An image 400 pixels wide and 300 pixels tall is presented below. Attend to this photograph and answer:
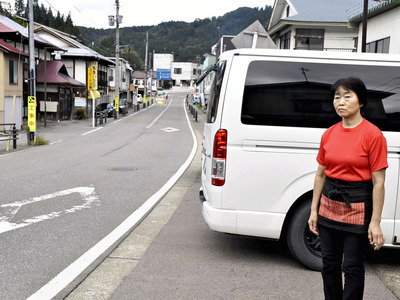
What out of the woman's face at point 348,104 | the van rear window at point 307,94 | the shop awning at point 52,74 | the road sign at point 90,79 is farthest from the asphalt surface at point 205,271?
the shop awning at point 52,74

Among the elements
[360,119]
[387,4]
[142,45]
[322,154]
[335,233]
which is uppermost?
[142,45]

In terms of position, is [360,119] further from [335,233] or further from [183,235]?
[183,235]

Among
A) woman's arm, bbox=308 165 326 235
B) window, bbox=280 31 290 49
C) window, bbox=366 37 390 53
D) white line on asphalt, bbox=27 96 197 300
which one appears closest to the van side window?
woman's arm, bbox=308 165 326 235

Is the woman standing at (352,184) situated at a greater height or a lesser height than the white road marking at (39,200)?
greater

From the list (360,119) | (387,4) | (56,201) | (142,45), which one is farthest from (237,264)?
(142,45)

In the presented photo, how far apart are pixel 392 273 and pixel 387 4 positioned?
1477 cm

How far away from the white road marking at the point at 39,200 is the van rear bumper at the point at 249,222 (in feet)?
10.1

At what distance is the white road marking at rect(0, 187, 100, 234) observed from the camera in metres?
6.09

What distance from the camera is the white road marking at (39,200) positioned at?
6.09 meters

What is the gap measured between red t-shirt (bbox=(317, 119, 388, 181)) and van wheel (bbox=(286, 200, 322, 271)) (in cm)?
152

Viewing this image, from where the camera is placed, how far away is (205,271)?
4.44m

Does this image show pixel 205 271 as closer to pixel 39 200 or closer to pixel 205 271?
pixel 205 271

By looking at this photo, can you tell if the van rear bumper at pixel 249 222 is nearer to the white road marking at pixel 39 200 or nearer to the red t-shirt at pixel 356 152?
the red t-shirt at pixel 356 152

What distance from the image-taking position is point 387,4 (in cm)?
1659
